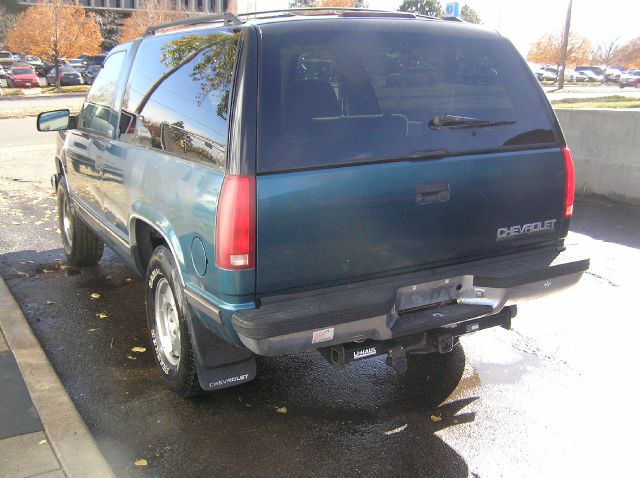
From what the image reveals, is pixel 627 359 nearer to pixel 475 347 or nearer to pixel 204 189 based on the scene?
pixel 475 347

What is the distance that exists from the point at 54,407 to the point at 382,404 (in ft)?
6.16

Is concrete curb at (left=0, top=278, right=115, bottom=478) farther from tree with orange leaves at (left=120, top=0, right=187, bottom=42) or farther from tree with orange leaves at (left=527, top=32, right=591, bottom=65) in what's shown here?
tree with orange leaves at (left=120, top=0, right=187, bottom=42)

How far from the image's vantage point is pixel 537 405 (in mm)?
3693

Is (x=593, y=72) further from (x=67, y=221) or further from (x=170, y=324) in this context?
(x=170, y=324)

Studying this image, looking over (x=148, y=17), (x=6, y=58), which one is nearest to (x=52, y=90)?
(x=148, y=17)

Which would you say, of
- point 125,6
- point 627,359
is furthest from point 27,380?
point 125,6

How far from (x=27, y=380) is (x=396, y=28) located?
3.00 meters

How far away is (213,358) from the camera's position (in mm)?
3322

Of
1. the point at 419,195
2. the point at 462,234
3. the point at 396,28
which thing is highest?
the point at 396,28

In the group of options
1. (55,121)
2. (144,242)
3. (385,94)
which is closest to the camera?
(385,94)

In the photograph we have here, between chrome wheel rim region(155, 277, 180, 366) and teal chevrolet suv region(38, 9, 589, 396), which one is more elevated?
teal chevrolet suv region(38, 9, 589, 396)

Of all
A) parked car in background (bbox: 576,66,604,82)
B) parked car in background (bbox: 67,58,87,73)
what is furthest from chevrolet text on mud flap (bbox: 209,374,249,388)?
parked car in background (bbox: 576,66,604,82)

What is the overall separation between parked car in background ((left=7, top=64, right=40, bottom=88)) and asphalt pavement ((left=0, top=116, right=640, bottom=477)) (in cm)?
3754

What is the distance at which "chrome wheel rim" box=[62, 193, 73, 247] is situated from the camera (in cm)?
611
